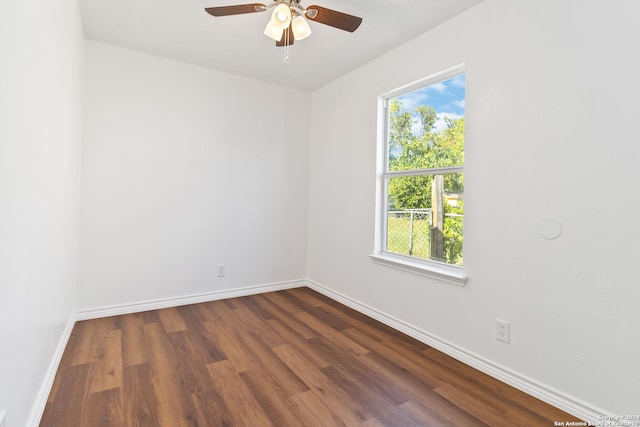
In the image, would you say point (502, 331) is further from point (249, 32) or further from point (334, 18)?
point (249, 32)

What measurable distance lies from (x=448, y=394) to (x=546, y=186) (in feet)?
4.47

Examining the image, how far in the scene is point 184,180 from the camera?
3.29 m

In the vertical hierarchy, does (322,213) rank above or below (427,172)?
below

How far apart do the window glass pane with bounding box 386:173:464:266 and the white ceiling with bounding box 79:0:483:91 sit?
122 centimetres

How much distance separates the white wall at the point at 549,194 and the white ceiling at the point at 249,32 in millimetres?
269

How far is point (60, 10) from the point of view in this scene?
1.79m

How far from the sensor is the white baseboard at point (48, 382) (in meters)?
1.49

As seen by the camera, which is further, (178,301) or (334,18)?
(178,301)

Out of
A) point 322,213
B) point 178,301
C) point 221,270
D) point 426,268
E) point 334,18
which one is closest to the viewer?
point 334,18

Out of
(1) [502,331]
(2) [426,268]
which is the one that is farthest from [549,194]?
(2) [426,268]

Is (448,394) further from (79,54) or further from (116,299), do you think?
(79,54)

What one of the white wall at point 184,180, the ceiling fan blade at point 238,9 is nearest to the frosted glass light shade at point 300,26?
the ceiling fan blade at point 238,9

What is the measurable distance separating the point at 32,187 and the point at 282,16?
156cm

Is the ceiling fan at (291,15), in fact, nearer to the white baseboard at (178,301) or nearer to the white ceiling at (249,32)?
the white ceiling at (249,32)
